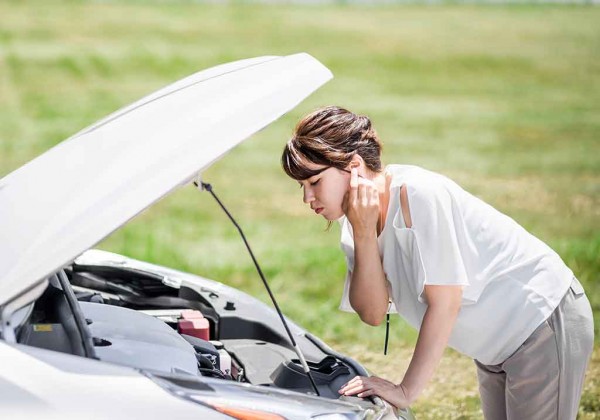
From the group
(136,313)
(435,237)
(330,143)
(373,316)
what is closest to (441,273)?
(435,237)

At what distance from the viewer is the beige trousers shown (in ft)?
10.2

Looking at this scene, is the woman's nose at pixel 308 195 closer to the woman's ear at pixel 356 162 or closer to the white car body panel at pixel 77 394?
the woman's ear at pixel 356 162

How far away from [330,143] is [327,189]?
132 mm

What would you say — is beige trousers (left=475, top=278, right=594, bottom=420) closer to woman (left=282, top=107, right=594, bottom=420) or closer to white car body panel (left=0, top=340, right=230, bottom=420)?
woman (left=282, top=107, right=594, bottom=420)

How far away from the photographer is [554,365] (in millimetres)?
3121

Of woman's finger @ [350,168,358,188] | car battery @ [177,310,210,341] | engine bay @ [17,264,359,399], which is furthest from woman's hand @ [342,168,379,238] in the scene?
car battery @ [177,310,210,341]

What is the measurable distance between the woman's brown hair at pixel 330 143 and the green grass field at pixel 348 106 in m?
2.13

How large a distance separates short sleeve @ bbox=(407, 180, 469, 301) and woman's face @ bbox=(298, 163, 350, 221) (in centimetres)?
19

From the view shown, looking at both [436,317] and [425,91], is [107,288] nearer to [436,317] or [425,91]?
[436,317]

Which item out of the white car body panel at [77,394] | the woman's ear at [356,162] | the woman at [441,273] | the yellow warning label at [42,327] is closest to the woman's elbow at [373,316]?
the woman at [441,273]

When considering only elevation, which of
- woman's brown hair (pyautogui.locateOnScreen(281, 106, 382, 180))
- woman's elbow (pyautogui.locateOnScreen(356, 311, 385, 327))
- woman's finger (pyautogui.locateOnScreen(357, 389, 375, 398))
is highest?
woman's brown hair (pyautogui.locateOnScreen(281, 106, 382, 180))

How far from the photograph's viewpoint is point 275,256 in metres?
7.80

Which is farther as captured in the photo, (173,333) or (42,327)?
(173,333)

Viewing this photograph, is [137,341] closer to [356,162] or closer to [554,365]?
[356,162]
